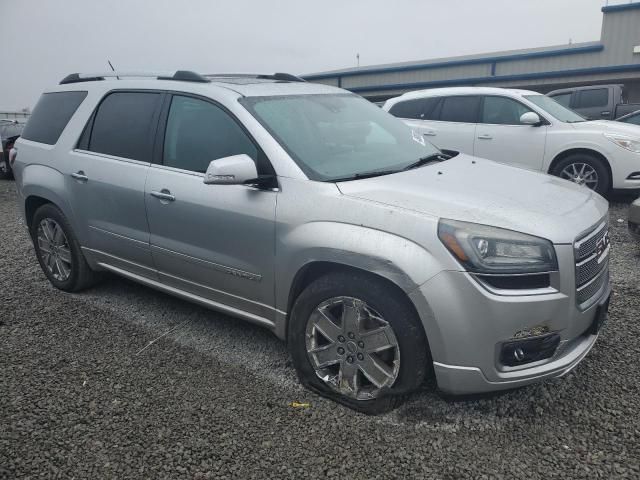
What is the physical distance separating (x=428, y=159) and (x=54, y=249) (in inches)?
127

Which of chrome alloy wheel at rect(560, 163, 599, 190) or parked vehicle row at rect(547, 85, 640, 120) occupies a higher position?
parked vehicle row at rect(547, 85, 640, 120)

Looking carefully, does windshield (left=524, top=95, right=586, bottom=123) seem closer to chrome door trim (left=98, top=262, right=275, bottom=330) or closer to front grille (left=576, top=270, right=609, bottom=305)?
front grille (left=576, top=270, right=609, bottom=305)

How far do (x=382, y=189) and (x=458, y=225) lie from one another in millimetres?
488

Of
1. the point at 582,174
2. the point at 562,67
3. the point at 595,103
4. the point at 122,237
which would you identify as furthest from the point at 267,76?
the point at 562,67

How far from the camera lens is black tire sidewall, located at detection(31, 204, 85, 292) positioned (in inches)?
169

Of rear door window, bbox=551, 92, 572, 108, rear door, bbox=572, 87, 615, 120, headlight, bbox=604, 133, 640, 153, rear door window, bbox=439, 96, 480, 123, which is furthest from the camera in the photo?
rear door window, bbox=551, 92, 572, 108

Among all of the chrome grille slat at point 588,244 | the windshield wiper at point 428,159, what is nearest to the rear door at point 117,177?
the windshield wiper at point 428,159

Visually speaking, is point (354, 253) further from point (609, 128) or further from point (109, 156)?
point (609, 128)

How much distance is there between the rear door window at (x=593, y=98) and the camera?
12828 millimetres

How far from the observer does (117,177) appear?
12.3 feet

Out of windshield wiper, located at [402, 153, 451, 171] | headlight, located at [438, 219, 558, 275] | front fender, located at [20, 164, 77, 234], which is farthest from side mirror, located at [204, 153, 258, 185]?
front fender, located at [20, 164, 77, 234]

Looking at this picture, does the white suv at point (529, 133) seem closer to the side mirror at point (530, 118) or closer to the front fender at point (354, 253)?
the side mirror at point (530, 118)

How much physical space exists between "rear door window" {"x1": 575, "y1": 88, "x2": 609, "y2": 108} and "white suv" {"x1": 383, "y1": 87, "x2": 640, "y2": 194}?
6.12m

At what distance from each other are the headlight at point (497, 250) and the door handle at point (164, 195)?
69.6 inches
